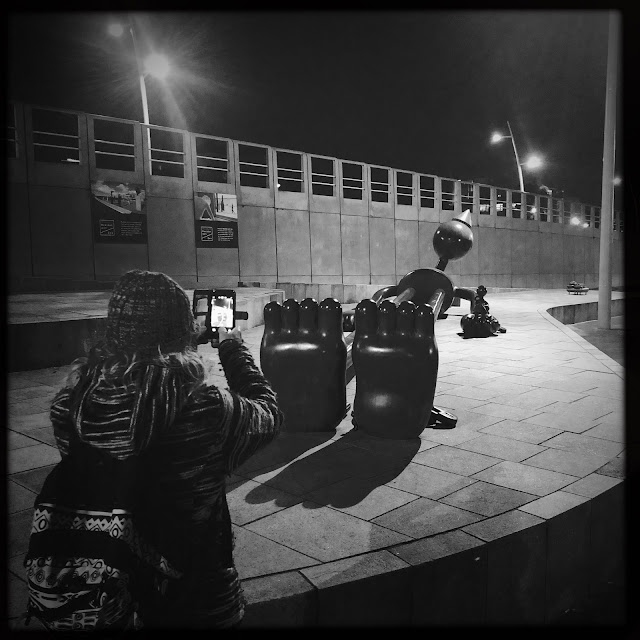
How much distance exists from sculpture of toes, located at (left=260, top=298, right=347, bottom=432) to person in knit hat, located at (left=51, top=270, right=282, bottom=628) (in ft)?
8.23

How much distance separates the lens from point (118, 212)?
17.0 metres

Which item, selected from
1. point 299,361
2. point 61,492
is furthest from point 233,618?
point 299,361

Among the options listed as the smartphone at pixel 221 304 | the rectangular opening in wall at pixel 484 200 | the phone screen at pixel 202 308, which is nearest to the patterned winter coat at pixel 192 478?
the smartphone at pixel 221 304

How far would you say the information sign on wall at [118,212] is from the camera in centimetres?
1667

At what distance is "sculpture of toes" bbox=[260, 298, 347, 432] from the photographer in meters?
4.32

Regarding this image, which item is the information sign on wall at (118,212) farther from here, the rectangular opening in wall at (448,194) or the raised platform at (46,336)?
the rectangular opening in wall at (448,194)

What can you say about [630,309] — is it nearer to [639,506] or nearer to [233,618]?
[639,506]

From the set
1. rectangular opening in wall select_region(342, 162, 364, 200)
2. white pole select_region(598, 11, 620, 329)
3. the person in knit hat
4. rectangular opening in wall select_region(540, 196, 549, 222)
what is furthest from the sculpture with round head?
rectangular opening in wall select_region(540, 196, 549, 222)

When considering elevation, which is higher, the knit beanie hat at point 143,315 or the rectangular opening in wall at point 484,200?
the rectangular opening in wall at point 484,200

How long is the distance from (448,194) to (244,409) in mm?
27424

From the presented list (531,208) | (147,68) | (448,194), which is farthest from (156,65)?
(531,208)

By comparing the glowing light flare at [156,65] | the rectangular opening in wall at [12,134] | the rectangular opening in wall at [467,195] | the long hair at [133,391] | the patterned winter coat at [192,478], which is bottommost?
the patterned winter coat at [192,478]

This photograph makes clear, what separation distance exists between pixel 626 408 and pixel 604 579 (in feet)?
7.13

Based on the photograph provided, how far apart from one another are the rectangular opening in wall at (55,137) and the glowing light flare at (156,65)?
10.1ft
